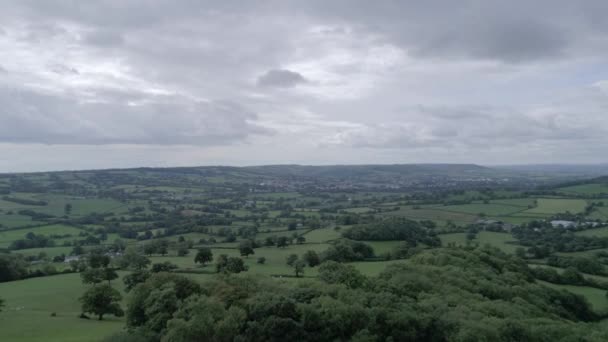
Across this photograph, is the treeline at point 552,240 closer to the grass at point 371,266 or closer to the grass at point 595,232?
the grass at point 595,232

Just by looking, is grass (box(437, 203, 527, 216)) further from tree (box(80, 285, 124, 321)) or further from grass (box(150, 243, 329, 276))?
tree (box(80, 285, 124, 321))

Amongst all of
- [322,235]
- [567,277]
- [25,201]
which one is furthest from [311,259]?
[25,201]

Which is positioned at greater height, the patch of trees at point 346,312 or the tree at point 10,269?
the patch of trees at point 346,312

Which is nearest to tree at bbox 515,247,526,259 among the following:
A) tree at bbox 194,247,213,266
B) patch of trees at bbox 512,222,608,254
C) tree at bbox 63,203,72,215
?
patch of trees at bbox 512,222,608,254

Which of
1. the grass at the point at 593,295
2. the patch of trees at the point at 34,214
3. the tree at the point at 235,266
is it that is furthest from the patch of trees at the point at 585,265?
the patch of trees at the point at 34,214

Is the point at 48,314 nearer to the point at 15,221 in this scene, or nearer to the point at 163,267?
the point at 163,267

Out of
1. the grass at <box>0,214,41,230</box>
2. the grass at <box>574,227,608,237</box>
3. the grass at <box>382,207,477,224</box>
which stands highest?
the grass at <box>574,227,608,237</box>

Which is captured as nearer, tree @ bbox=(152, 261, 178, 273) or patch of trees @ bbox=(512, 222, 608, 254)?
tree @ bbox=(152, 261, 178, 273)
